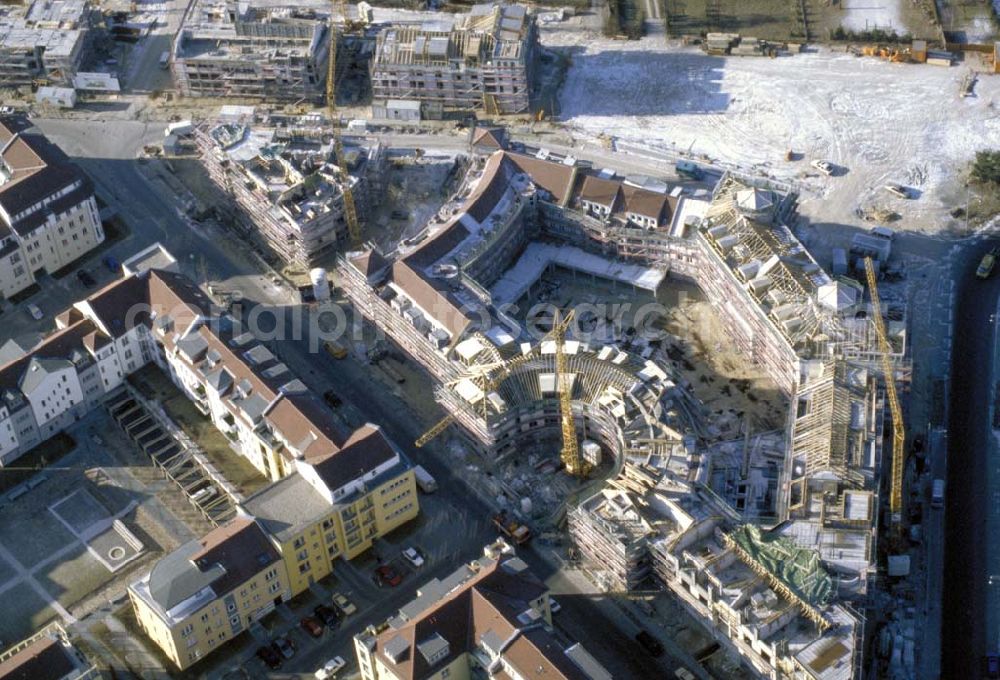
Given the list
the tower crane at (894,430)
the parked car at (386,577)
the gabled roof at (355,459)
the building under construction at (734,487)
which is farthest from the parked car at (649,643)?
the gabled roof at (355,459)

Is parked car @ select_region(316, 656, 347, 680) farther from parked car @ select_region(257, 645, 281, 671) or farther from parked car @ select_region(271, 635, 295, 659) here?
parked car @ select_region(257, 645, 281, 671)

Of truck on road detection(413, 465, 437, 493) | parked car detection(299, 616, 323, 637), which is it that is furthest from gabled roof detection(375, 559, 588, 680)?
truck on road detection(413, 465, 437, 493)

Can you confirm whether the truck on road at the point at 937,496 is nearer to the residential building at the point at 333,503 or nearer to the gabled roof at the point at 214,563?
the residential building at the point at 333,503

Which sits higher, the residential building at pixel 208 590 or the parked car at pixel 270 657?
the residential building at pixel 208 590

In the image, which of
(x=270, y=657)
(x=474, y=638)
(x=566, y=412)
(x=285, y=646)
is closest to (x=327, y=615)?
(x=285, y=646)

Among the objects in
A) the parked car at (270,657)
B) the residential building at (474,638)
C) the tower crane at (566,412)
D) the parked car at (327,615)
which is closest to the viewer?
the residential building at (474,638)

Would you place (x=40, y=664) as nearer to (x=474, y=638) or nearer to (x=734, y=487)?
(x=474, y=638)
